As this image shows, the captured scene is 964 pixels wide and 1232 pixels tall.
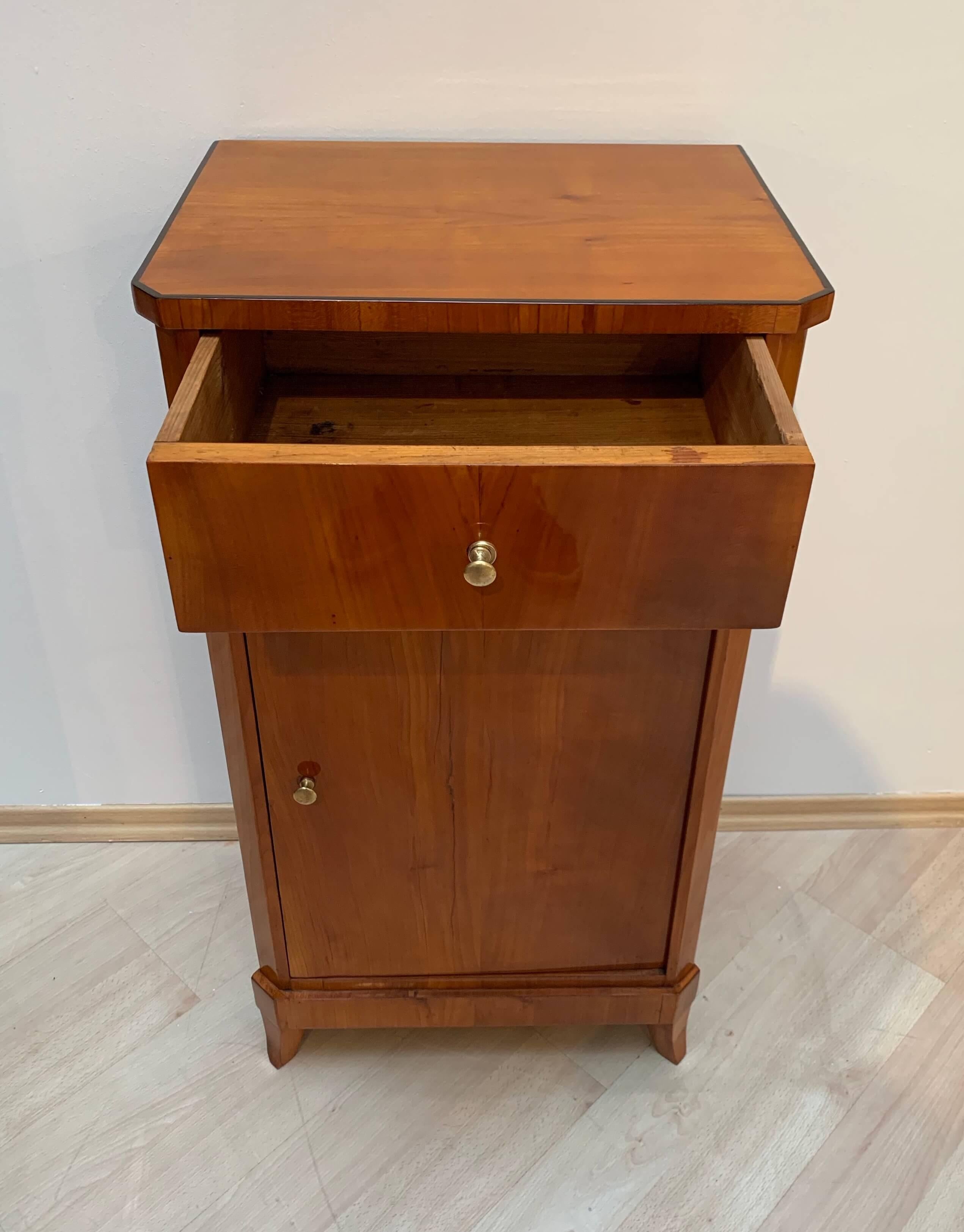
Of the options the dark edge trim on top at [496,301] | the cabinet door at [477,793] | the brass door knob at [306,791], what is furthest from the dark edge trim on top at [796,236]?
the brass door knob at [306,791]

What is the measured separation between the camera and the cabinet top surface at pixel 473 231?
26.5 inches

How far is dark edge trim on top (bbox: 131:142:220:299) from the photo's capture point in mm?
663

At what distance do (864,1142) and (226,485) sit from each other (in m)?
0.93

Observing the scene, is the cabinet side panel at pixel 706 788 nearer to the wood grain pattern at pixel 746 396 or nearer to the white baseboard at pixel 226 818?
the wood grain pattern at pixel 746 396

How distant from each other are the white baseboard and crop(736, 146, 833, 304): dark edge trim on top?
75 cm

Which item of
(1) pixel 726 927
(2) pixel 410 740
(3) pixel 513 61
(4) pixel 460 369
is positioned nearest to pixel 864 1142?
(1) pixel 726 927

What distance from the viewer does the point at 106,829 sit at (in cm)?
135

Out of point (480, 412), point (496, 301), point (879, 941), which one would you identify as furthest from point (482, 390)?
point (879, 941)

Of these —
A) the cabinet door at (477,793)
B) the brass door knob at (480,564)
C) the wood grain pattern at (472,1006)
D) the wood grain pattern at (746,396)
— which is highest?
the wood grain pattern at (746,396)

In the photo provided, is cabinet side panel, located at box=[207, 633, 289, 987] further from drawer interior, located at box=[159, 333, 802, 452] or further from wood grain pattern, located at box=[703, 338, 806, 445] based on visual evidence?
wood grain pattern, located at box=[703, 338, 806, 445]

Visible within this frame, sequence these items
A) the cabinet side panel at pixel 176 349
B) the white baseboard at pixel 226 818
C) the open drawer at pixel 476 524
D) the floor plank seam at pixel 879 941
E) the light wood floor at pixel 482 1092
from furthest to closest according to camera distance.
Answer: the white baseboard at pixel 226 818 → the floor plank seam at pixel 879 941 → the light wood floor at pixel 482 1092 → the cabinet side panel at pixel 176 349 → the open drawer at pixel 476 524

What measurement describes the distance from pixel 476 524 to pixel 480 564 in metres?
0.02

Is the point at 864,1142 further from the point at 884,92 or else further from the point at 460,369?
the point at 884,92

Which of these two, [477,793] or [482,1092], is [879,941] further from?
[477,793]
